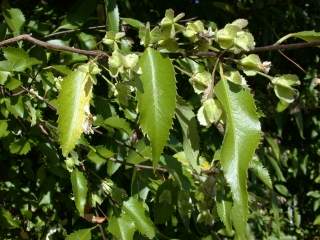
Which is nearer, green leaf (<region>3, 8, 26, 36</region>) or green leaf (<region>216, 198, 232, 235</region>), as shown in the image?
green leaf (<region>216, 198, 232, 235</region>)

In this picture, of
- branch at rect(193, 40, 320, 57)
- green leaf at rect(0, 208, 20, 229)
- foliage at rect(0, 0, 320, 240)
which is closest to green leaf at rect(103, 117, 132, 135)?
foliage at rect(0, 0, 320, 240)

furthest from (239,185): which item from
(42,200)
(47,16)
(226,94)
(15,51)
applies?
(47,16)

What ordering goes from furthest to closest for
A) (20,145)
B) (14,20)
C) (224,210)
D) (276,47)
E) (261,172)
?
(14,20) < (20,145) < (261,172) < (224,210) < (276,47)

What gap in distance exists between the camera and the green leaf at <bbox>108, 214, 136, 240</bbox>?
1.39 m

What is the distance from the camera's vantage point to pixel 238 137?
0.82 meters

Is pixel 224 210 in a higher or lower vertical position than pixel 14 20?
lower

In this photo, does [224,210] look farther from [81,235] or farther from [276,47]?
[276,47]

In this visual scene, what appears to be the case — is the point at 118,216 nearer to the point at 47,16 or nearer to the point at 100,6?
the point at 100,6

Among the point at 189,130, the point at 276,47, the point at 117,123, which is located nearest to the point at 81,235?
the point at 117,123

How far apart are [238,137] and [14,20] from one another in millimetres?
1239

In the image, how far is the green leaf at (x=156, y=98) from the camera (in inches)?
32.7

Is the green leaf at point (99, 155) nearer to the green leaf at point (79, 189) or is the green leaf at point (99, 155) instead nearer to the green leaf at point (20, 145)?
the green leaf at point (79, 189)

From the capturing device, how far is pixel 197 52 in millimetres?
843

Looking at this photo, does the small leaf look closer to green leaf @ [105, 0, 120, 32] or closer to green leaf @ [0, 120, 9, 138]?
green leaf @ [105, 0, 120, 32]
